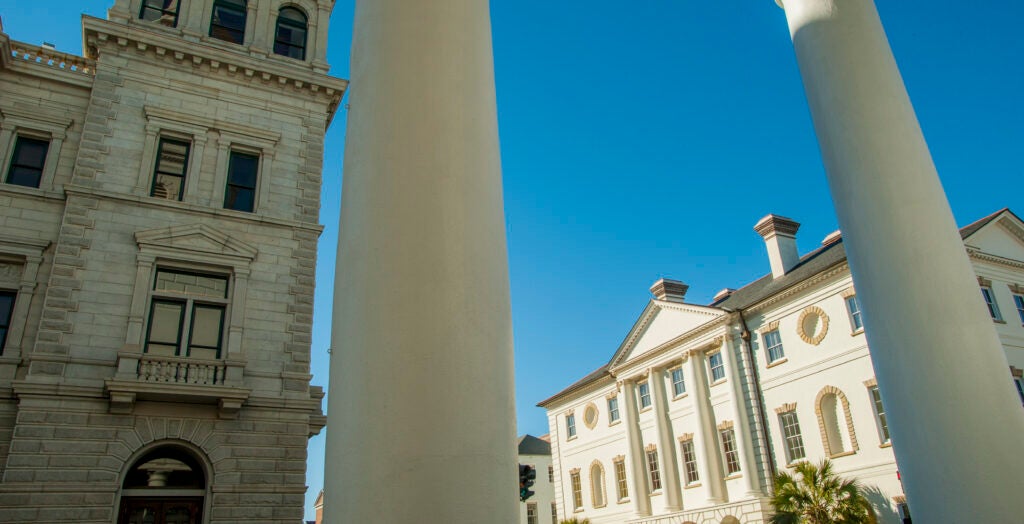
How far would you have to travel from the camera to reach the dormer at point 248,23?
825 inches

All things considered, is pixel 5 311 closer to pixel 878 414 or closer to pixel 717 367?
pixel 878 414

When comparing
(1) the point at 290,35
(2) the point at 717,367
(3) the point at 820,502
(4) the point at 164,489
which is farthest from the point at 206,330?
(2) the point at 717,367

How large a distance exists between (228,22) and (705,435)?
3053cm

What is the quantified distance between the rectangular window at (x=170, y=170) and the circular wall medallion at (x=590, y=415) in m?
36.2

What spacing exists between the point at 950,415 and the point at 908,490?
2.38 ft

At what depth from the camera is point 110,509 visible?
616 inches

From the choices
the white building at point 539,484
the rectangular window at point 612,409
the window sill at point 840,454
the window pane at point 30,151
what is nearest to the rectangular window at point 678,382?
the rectangular window at point 612,409

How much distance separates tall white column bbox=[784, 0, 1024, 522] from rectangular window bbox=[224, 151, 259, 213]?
16158 millimetres

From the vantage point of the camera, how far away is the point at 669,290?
158ft

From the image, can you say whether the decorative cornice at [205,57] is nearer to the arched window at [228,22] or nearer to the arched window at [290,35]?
the arched window at [290,35]

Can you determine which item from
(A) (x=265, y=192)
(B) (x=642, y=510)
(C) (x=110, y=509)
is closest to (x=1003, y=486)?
(C) (x=110, y=509)

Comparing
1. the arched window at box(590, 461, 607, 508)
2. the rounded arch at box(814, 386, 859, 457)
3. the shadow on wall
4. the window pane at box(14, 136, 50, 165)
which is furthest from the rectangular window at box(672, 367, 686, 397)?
the window pane at box(14, 136, 50, 165)

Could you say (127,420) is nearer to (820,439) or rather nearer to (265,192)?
(265,192)

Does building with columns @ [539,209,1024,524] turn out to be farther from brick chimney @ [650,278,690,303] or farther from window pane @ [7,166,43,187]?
window pane @ [7,166,43,187]
